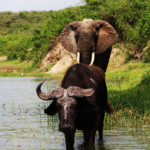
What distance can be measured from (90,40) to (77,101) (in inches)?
240

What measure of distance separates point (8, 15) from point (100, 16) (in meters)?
93.6

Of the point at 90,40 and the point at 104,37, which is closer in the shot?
the point at 90,40

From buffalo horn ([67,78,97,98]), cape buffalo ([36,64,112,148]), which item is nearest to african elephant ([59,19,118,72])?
cape buffalo ([36,64,112,148])

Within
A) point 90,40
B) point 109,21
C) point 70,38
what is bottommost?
point 90,40

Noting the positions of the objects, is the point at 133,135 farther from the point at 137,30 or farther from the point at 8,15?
the point at 8,15

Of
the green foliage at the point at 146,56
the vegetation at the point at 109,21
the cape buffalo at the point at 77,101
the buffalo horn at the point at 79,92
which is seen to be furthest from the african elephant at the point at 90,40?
the vegetation at the point at 109,21

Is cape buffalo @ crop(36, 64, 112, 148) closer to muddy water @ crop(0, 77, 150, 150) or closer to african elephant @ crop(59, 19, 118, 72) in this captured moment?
muddy water @ crop(0, 77, 150, 150)

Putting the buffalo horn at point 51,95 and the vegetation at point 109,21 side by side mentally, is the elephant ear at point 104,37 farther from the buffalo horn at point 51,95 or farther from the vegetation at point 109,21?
the vegetation at point 109,21

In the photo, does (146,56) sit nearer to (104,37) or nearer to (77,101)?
(104,37)

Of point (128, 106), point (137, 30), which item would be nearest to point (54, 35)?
point (137, 30)

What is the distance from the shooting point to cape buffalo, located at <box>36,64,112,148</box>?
6.04 meters

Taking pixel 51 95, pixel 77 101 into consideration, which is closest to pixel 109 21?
pixel 77 101

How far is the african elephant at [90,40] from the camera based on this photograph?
1184 centimetres

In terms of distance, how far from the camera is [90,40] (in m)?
12.1
